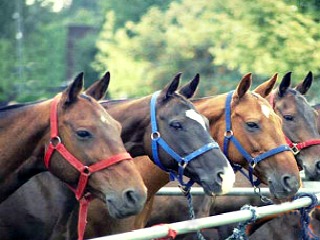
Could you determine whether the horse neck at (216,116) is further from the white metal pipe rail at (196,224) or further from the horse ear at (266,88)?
the white metal pipe rail at (196,224)

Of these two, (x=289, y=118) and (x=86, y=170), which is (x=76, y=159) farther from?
(x=289, y=118)

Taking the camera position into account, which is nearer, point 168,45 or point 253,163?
point 253,163

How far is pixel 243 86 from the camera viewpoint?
19.6 ft

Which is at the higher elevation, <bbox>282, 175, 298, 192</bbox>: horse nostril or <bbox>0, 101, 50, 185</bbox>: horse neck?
<bbox>0, 101, 50, 185</bbox>: horse neck

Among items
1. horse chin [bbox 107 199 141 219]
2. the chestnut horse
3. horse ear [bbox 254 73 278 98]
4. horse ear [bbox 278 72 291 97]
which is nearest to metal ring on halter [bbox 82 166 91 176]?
horse chin [bbox 107 199 141 219]

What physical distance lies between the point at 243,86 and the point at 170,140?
2.99ft

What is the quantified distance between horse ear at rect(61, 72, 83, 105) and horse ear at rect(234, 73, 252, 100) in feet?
5.27

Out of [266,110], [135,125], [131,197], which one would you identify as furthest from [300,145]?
[131,197]

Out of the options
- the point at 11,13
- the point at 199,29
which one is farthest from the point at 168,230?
the point at 11,13

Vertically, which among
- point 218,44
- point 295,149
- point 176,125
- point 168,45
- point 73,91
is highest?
point 73,91

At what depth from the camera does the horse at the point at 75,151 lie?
4.62 m

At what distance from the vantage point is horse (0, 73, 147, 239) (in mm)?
4621

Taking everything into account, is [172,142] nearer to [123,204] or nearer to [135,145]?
[135,145]

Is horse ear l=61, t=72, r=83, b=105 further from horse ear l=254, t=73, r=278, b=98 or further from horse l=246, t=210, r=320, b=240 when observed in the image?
horse l=246, t=210, r=320, b=240
